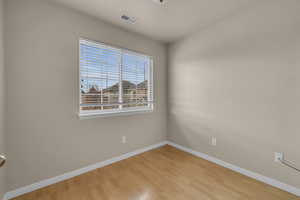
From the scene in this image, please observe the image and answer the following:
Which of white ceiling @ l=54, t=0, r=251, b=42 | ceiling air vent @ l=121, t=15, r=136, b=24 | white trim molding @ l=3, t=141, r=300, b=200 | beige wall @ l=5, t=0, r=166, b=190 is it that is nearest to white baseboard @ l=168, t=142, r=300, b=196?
white trim molding @ l=3, t=141, r=300, b=200

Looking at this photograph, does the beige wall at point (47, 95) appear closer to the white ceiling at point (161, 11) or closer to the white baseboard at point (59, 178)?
the white baseboard at point (59, 178)

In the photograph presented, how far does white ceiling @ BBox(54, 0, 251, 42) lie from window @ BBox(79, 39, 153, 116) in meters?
0.46

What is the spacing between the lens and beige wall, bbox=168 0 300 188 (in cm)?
162

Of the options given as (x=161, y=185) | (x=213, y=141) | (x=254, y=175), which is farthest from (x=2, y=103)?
(x=254, y=175)

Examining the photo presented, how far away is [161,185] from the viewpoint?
1776mm

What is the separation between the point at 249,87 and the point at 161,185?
1.92 metres

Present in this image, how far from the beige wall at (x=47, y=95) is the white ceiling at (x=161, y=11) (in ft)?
0.68

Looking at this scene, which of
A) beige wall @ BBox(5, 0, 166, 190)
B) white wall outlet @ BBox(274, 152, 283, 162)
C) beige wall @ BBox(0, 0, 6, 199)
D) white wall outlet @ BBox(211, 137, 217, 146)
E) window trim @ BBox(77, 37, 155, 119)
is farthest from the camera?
white wall outlet @ BBox(211, 137, 217, 146)

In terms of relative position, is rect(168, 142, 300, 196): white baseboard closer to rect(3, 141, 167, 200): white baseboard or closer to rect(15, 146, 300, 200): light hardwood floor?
rect(15, 146, 300, 200): light hardwood floor

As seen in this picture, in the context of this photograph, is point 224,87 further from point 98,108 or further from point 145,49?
point 98,108

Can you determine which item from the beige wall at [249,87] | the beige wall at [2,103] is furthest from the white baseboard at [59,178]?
the beige wall at [249,87]

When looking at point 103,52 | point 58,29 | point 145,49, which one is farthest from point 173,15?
point 58,29

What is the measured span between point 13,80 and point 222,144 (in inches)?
124

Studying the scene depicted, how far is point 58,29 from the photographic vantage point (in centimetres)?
177
